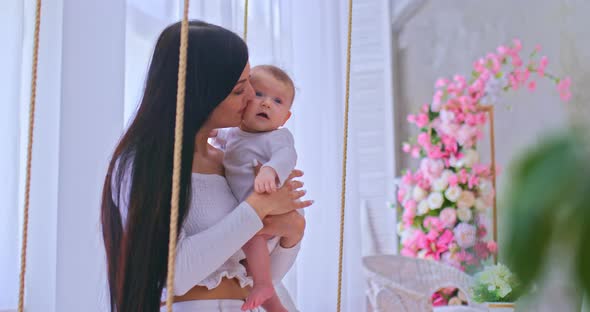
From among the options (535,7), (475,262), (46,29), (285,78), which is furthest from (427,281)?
(46,29)

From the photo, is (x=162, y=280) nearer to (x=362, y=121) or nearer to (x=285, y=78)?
(x=285, y=78)

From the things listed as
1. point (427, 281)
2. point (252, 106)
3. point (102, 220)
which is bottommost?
point (427, 281)

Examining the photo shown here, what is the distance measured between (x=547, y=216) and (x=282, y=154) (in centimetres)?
90

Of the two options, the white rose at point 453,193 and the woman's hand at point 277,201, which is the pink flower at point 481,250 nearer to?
the white rose at point 453,193

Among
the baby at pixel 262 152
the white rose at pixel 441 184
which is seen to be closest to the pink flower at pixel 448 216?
the white rose at pixel 441 184

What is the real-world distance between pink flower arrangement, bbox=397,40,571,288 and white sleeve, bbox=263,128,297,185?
2.74 m

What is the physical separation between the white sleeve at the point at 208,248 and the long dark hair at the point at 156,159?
47mm

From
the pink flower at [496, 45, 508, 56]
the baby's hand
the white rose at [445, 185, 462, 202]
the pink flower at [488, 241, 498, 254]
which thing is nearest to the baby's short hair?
the baby's hand

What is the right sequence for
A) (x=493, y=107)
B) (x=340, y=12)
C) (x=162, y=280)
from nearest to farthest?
(x=162, y=280) → (x=340, y=12) → (x=493, y=107)

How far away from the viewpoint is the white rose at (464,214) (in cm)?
393

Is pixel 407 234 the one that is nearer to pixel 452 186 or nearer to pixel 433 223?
pixel 433 223

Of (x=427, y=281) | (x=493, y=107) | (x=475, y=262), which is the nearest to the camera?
(x=427, y=281)

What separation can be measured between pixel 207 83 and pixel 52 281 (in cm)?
46

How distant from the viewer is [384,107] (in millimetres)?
5008
